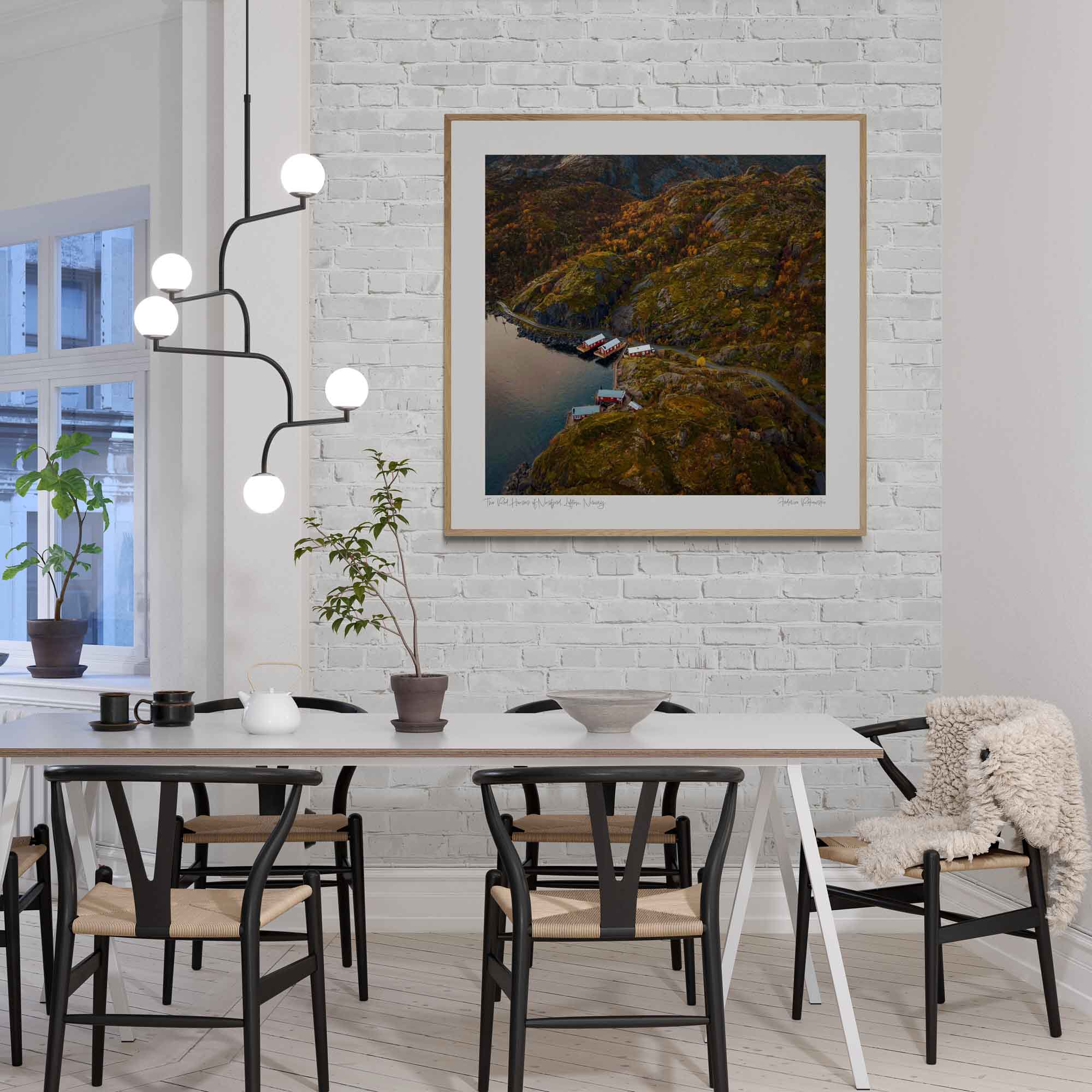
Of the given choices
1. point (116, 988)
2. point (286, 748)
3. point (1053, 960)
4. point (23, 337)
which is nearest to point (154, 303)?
point (286, 748)

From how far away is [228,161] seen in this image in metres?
3.45

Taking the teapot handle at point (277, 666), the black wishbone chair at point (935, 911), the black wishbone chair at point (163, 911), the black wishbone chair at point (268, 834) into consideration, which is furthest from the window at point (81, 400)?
the black wishbone chair at point (935, 911)

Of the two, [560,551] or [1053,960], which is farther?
[560,551]

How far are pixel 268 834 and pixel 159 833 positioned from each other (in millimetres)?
831

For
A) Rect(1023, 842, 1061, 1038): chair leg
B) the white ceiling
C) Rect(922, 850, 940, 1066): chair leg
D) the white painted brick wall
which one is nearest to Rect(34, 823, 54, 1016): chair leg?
the white painted brick wall

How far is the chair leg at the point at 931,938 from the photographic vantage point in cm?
247

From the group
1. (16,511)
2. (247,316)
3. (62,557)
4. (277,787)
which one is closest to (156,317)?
(247,316)

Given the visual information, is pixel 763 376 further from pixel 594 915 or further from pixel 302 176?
pixel 594 915

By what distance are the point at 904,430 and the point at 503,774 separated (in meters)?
2.08

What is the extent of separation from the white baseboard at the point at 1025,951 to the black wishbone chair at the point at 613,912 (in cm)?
120

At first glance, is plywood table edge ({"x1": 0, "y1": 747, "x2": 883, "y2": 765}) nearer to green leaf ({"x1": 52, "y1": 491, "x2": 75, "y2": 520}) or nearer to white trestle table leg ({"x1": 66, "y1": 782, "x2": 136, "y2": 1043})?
white trestle table leg ({"x1": 66, "y1": 782, "x2": 136, "y2": 1043})

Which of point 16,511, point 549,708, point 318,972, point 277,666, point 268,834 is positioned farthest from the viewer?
point 16,511

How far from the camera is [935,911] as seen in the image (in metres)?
2.51

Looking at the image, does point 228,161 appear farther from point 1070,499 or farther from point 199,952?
point 1070,499
